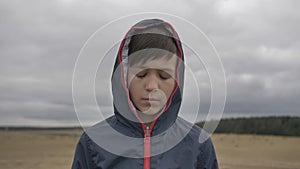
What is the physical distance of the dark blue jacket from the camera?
2756 millimetres

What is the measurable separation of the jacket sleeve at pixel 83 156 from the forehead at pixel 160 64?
2.02 feet

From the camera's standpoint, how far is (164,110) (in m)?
2.83

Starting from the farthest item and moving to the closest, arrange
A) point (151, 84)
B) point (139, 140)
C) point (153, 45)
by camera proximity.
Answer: point (139, 140) < point (153, 45) < point (151, 84)

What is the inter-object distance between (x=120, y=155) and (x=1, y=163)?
620 inches

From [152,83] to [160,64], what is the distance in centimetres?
14

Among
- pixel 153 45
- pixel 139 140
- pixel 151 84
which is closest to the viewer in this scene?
pixel 151 84

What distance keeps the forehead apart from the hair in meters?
0.02

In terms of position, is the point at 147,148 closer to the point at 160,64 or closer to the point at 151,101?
the point at 151,101

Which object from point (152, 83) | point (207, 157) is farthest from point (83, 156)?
point (207, 157)

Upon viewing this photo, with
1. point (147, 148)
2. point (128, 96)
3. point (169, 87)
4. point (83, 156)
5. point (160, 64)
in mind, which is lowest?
point (83, 156)

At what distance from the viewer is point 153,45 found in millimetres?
2688

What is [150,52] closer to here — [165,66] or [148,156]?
[165,66]

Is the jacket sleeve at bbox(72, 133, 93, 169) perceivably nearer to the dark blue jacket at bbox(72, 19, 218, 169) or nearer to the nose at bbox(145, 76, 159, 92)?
the dark blue jacket at bbox(72, 19, 218, 169)

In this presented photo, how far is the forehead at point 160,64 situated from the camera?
259cm
